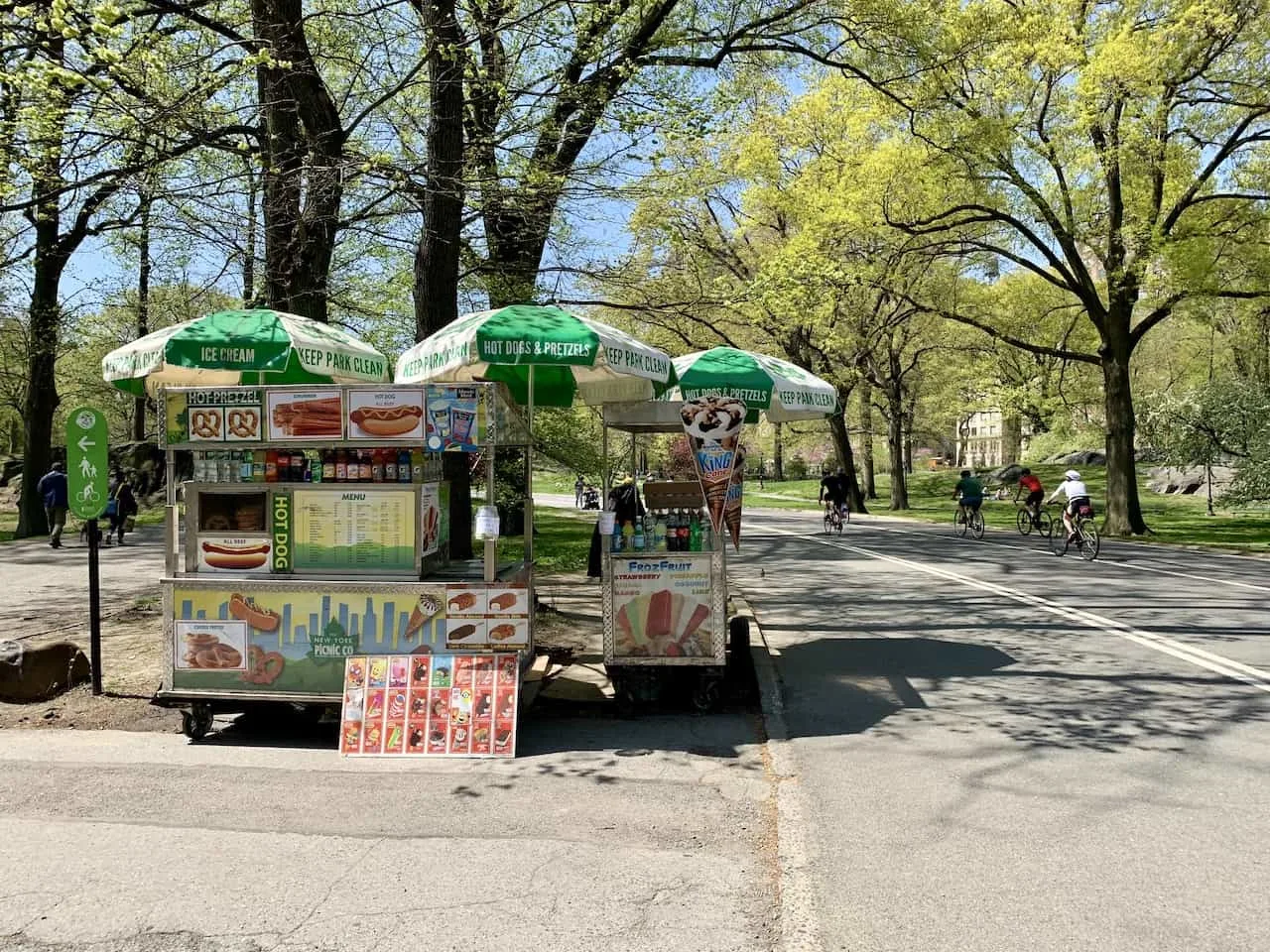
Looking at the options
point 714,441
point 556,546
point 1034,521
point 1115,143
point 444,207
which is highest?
point 1115,143

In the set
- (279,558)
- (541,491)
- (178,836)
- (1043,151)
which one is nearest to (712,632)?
(279,558)

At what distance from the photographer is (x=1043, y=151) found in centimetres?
2152

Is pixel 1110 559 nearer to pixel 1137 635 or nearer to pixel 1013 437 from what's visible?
pixel 1137 635

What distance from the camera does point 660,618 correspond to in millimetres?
7047

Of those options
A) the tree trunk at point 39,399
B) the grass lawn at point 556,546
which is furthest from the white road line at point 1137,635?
the tree trunk at point 39,399

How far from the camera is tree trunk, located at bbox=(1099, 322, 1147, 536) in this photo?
24.2 meters

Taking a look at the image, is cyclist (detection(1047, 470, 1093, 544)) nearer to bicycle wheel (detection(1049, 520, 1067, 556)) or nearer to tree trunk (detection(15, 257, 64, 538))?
bicycle wheel (detection(1049, 520, 1067, 556))

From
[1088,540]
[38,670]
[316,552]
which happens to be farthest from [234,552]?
[1088,540]

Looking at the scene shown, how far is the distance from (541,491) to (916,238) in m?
47.4

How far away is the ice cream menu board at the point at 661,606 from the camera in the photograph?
7.01 meters

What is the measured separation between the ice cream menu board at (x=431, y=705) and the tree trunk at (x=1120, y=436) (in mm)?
22239

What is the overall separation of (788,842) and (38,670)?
20.4 feet

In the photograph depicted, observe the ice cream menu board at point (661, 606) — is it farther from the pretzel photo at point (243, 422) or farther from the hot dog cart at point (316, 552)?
the pretzel photo at point (243, 422)

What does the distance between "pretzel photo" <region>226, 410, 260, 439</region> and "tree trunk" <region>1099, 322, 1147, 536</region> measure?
2306cm
